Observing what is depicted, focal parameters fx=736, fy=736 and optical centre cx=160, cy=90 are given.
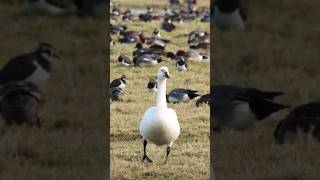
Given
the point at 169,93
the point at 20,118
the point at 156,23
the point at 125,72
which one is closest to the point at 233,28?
the point at 20,118

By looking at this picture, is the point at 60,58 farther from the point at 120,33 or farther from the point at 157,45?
the point at 120,33

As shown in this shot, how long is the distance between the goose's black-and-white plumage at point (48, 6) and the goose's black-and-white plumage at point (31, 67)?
244mm

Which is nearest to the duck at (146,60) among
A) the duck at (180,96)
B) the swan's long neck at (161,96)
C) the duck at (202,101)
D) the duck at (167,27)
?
the duck at (180,96)

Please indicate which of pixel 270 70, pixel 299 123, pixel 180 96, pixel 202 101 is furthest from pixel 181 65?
pixel 270 70

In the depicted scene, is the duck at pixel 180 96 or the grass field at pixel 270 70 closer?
the grass field at pixel 270 70

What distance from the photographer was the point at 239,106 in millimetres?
4742

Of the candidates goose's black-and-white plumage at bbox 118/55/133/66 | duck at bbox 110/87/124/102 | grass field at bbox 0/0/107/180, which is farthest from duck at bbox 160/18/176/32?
grass field at bbox 0/0/107/180

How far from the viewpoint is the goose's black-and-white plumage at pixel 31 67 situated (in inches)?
176

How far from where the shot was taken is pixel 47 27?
445cm

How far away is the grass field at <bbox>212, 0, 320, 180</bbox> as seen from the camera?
4.44 meters

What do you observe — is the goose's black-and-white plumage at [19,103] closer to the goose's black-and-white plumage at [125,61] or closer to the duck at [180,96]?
the duck at [180,96]

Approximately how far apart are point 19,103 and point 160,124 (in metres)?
1.31

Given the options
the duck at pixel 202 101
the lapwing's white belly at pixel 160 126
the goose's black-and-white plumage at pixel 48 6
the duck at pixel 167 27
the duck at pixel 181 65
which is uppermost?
the duck at pixel 167 27

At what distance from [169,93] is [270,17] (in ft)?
13.0
